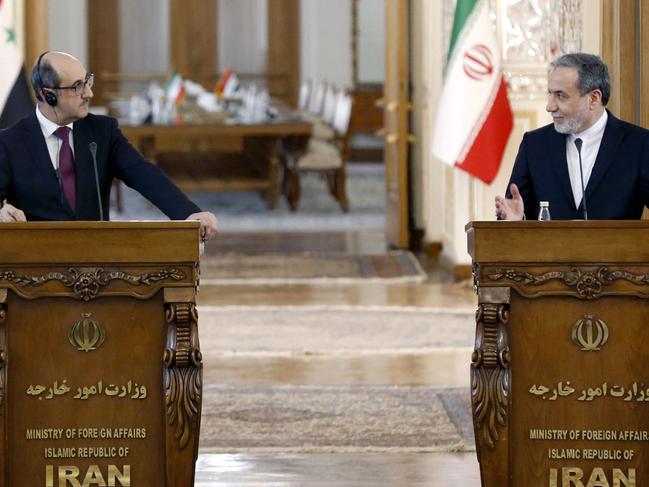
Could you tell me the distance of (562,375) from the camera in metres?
3.85

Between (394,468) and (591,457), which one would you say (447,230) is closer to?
(394,468)

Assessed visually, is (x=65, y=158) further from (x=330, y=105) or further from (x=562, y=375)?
(x=330, y=105)

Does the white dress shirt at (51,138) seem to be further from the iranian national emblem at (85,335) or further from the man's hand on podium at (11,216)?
the iranian national emblem at (85,335)

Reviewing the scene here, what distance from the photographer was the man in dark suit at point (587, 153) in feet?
14.1

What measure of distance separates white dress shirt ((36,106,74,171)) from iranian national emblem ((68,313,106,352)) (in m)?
0.77

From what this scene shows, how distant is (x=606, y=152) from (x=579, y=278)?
26.7 inches

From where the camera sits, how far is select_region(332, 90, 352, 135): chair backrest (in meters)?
13.8

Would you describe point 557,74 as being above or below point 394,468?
above

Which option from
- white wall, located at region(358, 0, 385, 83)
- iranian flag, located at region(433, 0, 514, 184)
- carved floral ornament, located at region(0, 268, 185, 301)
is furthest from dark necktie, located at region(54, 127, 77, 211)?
white wall, located at region(358, 0, 385, 83)

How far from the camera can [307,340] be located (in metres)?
7.45

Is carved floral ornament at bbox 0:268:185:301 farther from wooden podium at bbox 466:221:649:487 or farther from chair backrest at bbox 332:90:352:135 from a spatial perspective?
chair backrest at bbox 332:90:352:135

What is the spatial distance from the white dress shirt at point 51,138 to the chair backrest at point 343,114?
30.4 ft

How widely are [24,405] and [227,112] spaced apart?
11.3 m

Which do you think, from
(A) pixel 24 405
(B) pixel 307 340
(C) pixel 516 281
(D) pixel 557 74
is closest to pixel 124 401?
Result: (A) pixel 24 405
